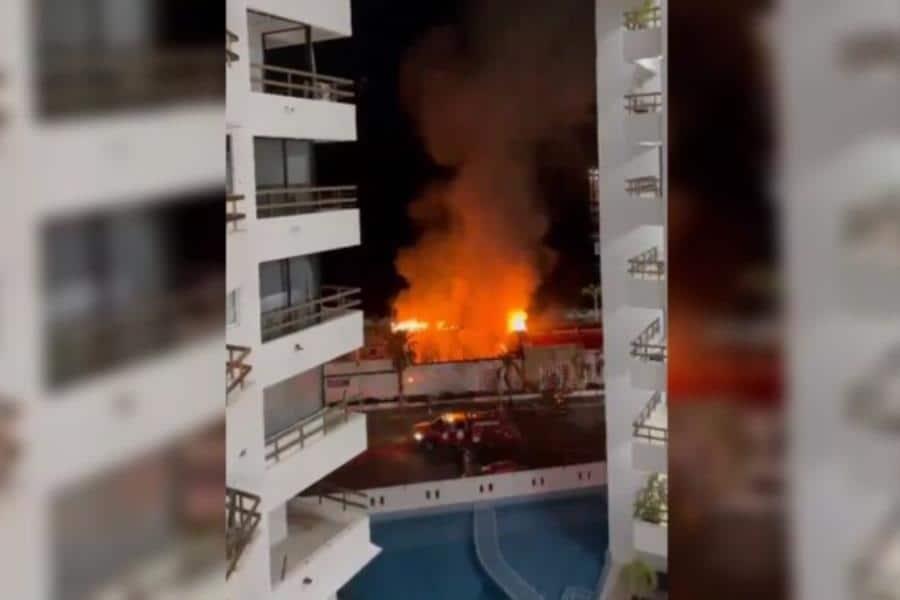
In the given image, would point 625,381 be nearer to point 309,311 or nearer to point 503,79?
point 309,311

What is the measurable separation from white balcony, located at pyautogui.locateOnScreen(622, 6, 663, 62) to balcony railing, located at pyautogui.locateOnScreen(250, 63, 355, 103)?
0.95 m

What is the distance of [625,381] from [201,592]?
2.90 metres

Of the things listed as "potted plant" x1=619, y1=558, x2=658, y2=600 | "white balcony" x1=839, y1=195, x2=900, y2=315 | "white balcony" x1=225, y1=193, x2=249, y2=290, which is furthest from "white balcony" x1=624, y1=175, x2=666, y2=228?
"white balcony" x1=839, y1=195, x2=900, y2=315

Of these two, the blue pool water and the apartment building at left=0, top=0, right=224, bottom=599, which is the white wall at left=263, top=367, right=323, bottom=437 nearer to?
the blue pool water

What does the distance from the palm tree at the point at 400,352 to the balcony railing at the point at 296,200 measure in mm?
1686

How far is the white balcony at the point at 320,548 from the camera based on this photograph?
232 cm

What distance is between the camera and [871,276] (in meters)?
0.33

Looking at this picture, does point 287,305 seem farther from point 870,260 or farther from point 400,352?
point 870,260

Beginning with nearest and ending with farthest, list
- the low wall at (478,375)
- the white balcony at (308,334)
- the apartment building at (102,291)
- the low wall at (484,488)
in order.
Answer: the apartment building at (102,291) < the white balcony at (308,334) < the low wall at (484,488) < the low wall at (478,375)

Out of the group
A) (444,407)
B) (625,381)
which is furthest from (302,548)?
(444,407)

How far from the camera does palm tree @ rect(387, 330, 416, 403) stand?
423 centimetres

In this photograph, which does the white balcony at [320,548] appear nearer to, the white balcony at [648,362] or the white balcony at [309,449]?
the white balcony at [309,449]

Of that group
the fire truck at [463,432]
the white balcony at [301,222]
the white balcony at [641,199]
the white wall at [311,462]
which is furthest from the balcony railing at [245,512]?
the fire truck at [463,432]

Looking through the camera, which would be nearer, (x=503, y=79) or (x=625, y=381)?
(x=625, y=381)
